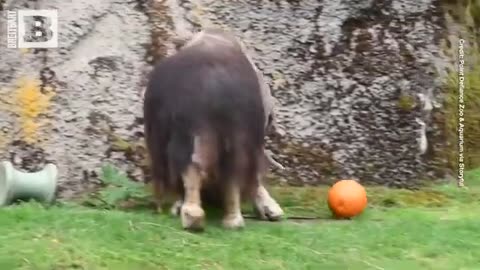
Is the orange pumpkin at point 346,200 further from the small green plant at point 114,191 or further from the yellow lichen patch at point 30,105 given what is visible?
the yellow lichen patch at point 30,105

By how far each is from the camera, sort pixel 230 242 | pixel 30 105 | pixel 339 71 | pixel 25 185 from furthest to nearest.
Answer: pixel 339 71, pixel 30 105, pixel 25 185, pixel 230 242

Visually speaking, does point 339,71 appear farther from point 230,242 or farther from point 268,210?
point 230,242

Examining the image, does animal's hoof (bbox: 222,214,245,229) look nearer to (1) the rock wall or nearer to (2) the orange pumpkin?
(2) the orange pumpkin

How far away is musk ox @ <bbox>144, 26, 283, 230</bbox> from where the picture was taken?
14.2ft

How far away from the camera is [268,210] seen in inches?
188

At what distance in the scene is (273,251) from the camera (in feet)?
13.3

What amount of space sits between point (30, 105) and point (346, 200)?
1874 millimetres

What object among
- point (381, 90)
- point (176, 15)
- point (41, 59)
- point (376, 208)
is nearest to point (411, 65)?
point (381, 90)

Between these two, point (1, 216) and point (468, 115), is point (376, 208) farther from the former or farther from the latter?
point (1, 216)

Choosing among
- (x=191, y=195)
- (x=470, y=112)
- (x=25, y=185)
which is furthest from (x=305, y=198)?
(x=470, y=112)

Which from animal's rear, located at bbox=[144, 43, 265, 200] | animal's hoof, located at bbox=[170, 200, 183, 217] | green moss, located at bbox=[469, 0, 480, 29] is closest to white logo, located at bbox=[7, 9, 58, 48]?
animal's rear, located at bbox=[144, 43, 265, 200]

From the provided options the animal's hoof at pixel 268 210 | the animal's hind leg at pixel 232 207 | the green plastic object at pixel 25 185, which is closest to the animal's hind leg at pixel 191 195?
the animal's hind leg at pixel 232 207

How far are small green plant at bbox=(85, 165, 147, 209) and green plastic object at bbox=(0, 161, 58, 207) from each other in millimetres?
221

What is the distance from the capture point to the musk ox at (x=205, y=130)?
4.34m
